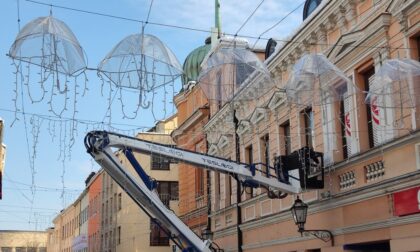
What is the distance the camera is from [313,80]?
1190cm

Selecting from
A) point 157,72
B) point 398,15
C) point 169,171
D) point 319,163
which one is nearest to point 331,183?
point 319,163

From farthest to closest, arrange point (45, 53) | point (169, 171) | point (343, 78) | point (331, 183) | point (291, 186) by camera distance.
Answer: point (169, 171)
point (291, 186)
point (331, 183)
point (343, 78)
point (45, 53)

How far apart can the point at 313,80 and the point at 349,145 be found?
2770 millimetres

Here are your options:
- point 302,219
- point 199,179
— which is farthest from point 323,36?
point 199,179

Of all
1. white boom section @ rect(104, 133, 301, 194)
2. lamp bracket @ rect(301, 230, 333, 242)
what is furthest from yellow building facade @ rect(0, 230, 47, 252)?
lamp bracket @ rect(301, 230, 333, 242)

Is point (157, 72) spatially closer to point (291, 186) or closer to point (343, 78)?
point (343, 78)

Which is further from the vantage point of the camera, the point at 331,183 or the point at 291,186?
the point at 291,186

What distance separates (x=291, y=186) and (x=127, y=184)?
4.07m

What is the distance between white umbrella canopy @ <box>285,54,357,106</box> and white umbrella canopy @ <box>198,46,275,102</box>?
909 millimetres

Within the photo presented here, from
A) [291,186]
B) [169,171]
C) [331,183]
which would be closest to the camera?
[331,183]

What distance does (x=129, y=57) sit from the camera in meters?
10.8

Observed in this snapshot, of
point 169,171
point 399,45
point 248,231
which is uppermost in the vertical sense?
point 169,171

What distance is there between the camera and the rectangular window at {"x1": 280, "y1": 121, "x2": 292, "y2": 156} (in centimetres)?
1775

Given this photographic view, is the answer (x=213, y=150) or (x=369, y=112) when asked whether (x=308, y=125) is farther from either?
(x=213, y=150)
